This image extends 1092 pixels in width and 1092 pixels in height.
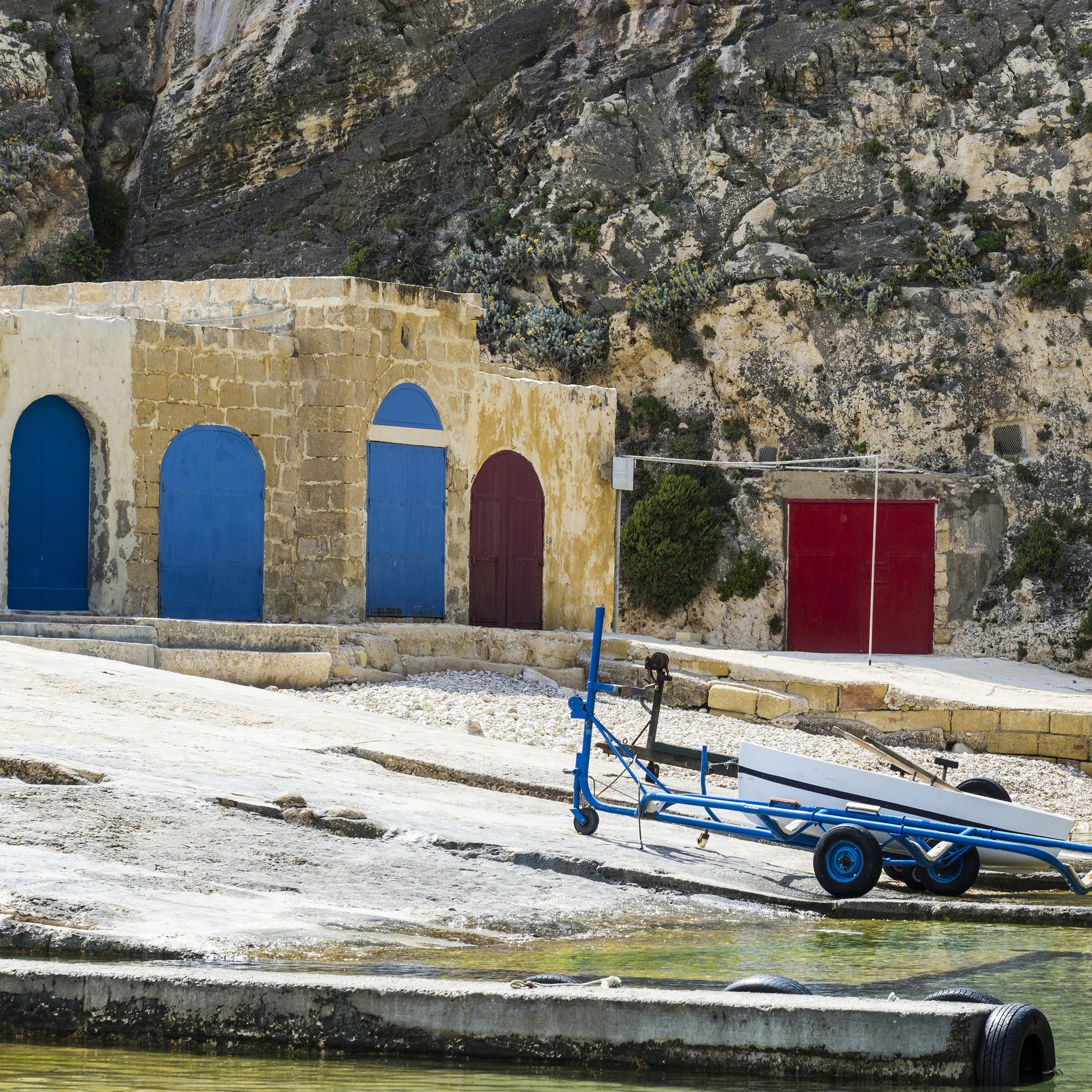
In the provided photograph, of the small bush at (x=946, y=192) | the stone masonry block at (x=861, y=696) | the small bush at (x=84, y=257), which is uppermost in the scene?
the small bush at (x=946, y=192)

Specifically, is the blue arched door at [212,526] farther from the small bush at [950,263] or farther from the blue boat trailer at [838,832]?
the small bush at [950,263]

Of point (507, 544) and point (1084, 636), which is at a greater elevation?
point (507, 544)

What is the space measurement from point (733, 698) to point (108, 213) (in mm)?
25313

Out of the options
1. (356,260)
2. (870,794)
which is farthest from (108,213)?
(870,794)

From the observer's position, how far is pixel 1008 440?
93.8ft

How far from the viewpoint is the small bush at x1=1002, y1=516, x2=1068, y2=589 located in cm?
2727

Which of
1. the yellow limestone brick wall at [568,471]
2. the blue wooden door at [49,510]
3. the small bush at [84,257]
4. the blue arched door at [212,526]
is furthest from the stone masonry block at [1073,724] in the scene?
the small bush at [84,257]

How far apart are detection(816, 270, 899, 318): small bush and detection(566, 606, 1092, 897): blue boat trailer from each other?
21.9 metres

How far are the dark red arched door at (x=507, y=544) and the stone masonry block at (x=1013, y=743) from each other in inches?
232

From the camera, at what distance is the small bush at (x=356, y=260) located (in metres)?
34.2

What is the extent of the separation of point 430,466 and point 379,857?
10641mm

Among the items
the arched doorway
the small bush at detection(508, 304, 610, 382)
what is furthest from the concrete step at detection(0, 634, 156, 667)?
the small bush at detection(508, 304, 610, 382)

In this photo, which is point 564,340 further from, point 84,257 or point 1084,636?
point 1084,636

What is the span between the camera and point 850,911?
24.8ft
